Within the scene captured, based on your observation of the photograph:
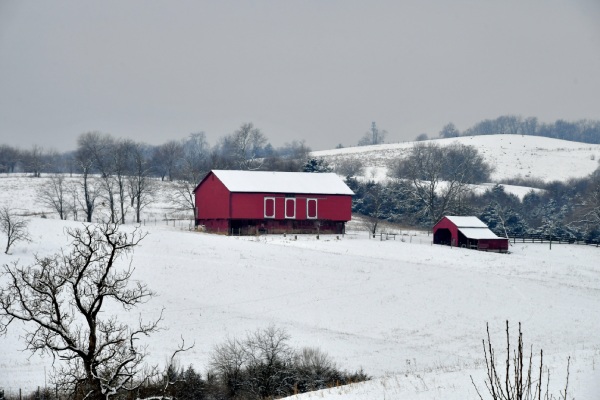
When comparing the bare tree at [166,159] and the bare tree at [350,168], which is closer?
the bare tree at [166,159]

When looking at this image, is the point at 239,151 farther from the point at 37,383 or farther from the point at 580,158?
the point at 580,158

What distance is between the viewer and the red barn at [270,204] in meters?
50.8

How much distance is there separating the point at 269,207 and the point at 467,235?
16462 millimetres

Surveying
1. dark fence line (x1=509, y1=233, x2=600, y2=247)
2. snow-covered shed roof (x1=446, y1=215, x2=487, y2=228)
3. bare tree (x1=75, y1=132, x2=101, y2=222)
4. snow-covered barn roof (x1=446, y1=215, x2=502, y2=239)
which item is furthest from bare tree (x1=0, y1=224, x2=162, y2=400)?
bare tree (x1=75, y1=132, x2=101, y2=222)

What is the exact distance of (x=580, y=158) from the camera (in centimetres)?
11538

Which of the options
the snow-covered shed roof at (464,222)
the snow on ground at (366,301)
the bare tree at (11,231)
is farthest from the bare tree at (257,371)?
the snow-covered shed roof at (464,222)

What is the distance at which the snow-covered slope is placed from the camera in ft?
351

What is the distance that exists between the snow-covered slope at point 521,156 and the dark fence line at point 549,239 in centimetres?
4704

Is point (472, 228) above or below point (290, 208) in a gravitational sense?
below

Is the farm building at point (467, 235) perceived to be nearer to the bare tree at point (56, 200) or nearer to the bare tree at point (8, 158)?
the bare tree at point (56, 200)

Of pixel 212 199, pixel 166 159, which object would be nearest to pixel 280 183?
pixel 212 199

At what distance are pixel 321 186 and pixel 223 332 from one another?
100ft

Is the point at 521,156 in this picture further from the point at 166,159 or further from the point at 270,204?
the point at 270,204

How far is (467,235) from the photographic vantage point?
49.2 metres
